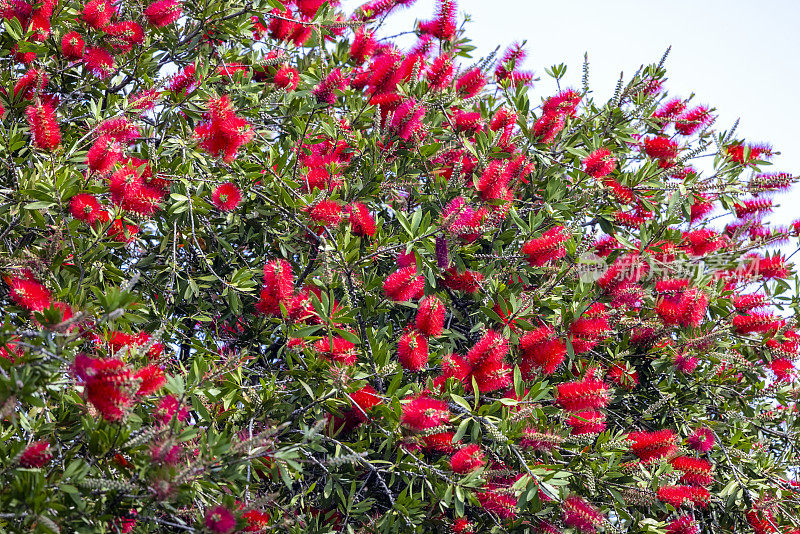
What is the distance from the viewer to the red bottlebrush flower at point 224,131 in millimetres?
2746

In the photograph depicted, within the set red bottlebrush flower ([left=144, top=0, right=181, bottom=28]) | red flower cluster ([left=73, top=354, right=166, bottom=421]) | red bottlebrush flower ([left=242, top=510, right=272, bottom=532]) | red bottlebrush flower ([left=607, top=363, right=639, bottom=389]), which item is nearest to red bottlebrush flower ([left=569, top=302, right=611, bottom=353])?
red bottlebrush flower ([left=607, top=363, right=639, bottom=389])

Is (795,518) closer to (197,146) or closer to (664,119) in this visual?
(664,119)

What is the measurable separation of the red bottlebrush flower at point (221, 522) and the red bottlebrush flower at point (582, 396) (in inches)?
55.2

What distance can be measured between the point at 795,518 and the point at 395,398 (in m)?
2.45

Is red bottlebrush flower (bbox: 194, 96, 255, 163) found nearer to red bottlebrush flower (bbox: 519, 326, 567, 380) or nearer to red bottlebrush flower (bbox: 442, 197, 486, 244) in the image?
red bottlebrush flower (bbox: 442, 197, 486, 244)

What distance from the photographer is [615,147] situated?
12.7 ft

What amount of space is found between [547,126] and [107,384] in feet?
8.29

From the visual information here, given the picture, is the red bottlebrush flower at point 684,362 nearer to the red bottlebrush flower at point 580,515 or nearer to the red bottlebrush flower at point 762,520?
the red bottlebrush flower at point 762,520

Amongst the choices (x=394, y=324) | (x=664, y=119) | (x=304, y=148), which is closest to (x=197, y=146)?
(x=304, y=148)

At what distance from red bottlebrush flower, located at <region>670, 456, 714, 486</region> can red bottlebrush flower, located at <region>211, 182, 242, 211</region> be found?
96.0 inches

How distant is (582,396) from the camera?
2568 mm

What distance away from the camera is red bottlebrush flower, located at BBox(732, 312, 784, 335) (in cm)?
325

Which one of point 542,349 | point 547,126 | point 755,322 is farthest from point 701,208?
point 542,349

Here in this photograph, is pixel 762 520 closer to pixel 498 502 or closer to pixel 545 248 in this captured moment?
pixel 498 502
